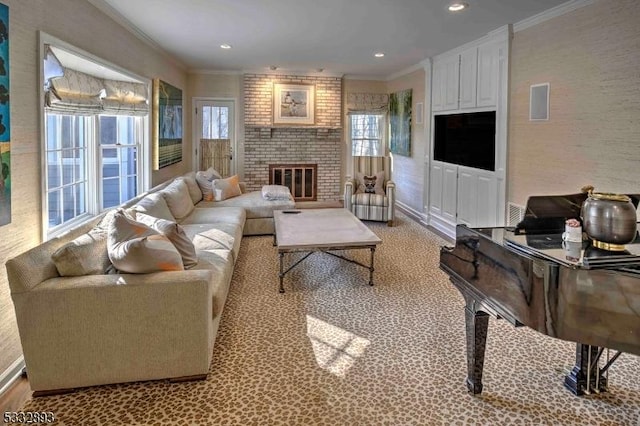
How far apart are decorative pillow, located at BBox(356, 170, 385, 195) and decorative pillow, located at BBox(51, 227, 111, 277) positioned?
15.7 feet

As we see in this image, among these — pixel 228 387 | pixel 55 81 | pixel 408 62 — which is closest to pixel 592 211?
pixel 228 387

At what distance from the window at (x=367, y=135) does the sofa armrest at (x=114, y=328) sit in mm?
6582

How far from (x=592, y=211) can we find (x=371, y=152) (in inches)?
268

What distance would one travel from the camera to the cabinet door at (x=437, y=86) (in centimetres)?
614

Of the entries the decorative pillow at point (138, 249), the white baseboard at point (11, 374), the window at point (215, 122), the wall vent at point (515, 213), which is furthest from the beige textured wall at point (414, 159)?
the white baseboard at point (11, 374)

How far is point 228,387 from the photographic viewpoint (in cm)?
234

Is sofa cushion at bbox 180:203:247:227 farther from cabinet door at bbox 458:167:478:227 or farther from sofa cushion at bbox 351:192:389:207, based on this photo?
cabinet door at bbox 458:167:478:227

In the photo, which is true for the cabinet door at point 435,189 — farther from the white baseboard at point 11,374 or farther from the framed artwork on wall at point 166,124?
the white baseboard at point 11,374

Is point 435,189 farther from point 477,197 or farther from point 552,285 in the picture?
point 552,285

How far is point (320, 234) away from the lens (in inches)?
162

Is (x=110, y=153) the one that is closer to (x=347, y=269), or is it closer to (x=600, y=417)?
(x=347, y=269)

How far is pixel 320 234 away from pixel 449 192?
2.72 meters

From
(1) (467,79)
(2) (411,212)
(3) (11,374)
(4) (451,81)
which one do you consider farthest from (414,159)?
(3) (11,374)

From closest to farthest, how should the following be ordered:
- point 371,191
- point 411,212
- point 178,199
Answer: point 178,199 < point 371,191 < point 411,212
